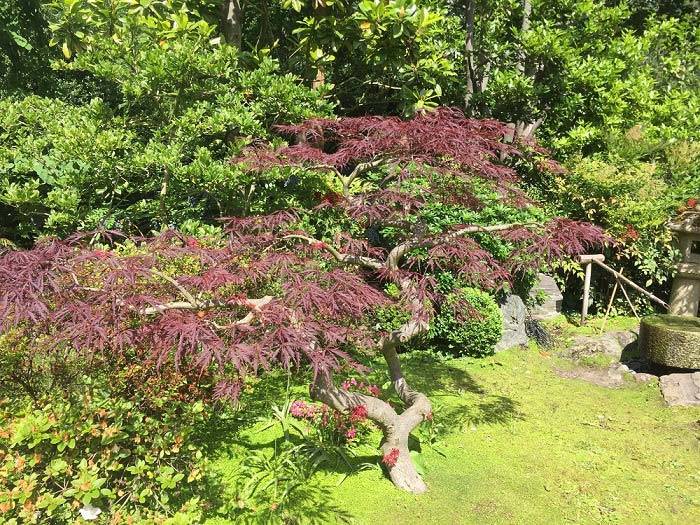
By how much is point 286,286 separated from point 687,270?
773 centimetres

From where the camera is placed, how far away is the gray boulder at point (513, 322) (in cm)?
715

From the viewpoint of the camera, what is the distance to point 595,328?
8078 millimetres

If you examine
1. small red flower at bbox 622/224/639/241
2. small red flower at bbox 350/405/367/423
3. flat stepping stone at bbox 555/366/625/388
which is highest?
small red flower at bbox 622/224/639/241

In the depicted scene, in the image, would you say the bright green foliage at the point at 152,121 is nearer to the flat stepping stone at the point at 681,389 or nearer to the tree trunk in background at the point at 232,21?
the tree trunk in background at the point at 232,21

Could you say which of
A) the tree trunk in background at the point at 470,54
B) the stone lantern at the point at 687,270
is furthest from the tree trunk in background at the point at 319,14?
the stone lantern at the point at 687,270

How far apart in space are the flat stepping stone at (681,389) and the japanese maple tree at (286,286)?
314cm

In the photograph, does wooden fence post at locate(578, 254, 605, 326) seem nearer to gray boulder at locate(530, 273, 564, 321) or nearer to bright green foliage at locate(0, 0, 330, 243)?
gray boulder at locate(530, 273, 564, 321)

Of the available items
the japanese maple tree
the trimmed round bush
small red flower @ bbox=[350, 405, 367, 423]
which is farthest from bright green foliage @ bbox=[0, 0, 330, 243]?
small red flower @ bbox=[350, 405, 367, 423]

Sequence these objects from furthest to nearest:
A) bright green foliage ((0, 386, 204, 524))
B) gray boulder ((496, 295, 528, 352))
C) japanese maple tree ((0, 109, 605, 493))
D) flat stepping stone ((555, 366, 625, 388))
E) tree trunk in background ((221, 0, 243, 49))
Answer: gray boulder ((496, 295, 528, 352)), tree trunk in background ((221, 0, 243, 49)), flat stepping stone ((555, 366, 625, 388)), bright green foliage ((0, 386, 204, 524)), japanese maple tree ((0, 109, 605, 493))

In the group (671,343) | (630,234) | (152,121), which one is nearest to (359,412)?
(152,121)

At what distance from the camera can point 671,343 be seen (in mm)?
6137

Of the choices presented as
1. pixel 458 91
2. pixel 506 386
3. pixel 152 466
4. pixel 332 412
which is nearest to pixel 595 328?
pixel 506 386

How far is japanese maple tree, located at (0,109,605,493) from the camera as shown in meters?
2.46

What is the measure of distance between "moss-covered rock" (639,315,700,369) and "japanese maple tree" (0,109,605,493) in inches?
131
